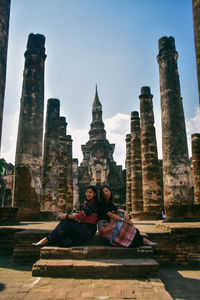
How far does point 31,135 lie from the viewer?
379 inches

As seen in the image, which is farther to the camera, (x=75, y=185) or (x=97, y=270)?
(x=75, y=185)

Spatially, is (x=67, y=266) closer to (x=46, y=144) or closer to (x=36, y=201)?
(x=36, y=201)

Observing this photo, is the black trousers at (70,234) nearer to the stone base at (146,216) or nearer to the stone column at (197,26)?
the stone column at (197,26)

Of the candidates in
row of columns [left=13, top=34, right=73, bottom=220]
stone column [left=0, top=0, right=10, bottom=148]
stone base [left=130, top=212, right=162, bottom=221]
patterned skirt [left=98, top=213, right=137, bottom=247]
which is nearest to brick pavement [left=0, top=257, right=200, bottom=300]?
patterned skirt [left=98, top=213, right=137, bottom=247]

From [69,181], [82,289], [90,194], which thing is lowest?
[82,289]

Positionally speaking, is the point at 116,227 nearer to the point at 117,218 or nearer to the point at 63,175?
the point at 117,218

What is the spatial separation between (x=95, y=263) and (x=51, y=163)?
31.7 feet

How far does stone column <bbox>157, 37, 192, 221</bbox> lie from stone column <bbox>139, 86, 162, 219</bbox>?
3.37 m

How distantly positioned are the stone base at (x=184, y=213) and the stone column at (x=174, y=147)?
0.15 m

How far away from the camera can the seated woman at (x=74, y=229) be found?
13.0 feet

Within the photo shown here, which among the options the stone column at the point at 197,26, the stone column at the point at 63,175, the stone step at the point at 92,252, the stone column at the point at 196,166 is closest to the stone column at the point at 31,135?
the stone step at the point at 92,252

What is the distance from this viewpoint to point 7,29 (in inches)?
236

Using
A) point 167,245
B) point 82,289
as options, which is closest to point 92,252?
point 82,289

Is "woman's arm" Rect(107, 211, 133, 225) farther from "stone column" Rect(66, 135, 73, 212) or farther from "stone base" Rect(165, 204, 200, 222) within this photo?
"stone column" Rect(66, 135, 73, 212)
